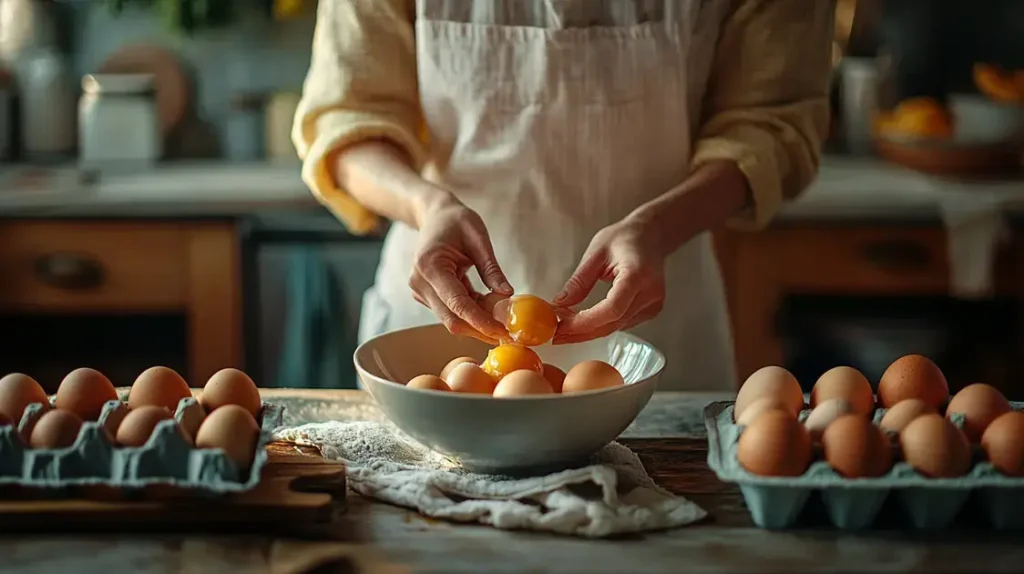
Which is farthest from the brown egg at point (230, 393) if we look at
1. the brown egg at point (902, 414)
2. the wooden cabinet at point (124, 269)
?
the wooden cabinet at point (124, 269)

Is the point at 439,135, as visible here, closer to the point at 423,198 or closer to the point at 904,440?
the point at 423,198

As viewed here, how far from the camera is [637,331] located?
1.43 metres

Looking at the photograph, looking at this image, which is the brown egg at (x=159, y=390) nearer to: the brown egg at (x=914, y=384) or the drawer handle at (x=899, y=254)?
the brown egg at (x=914, y=384)

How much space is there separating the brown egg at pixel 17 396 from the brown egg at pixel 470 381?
0.31 m

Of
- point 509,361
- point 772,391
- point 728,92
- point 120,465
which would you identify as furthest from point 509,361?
point 728,92

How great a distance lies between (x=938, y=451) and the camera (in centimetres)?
85

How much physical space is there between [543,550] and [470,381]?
0.56ft

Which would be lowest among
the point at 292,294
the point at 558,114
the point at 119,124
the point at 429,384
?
the point at 292,294

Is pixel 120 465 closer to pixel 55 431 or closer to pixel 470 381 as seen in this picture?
pixel 55 431

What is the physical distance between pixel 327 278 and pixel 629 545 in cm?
150

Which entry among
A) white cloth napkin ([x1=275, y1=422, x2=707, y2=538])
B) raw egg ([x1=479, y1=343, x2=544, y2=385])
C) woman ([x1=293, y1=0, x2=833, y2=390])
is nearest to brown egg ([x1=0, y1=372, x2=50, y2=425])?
white cloth napkin ([x1=275, y1=422, x2=707, y2=538])

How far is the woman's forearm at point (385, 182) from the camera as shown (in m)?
1.24

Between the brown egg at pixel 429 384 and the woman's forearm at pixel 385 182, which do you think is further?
the woman's forearm at pixel 385 182

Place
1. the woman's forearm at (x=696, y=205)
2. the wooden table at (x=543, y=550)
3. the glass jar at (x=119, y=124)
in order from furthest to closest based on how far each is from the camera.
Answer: the glass jar at (x=119, y=124), the woman's forearm at (x=696, y=205), the wooden table at (x=543, y=550)
